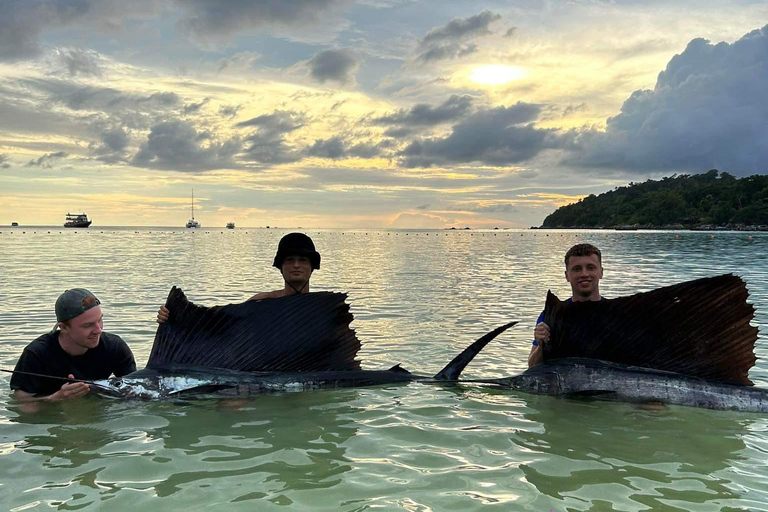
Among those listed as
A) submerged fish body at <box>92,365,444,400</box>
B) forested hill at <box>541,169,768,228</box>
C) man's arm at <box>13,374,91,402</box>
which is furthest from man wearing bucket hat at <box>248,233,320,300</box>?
forested hill at <box>541,169,768,228</box>

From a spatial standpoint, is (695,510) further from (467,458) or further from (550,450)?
(467,458)

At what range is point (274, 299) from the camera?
4621 mm

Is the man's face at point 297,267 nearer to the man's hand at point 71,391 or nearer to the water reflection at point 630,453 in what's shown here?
the man's hand at point 71,391

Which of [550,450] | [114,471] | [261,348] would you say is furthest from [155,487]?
[550,450]

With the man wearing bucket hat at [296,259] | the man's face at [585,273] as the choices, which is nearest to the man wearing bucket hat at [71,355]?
the man wearing bucket hat at [296,259]

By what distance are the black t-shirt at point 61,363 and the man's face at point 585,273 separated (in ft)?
12.1

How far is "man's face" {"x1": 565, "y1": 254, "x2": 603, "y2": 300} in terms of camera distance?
4.85 metres

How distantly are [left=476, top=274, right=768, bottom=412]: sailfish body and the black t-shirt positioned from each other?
11.1 feet

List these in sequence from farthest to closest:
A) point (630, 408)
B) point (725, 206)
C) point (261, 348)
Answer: point (725, 206)
point (261, 348)
point (630, 408)

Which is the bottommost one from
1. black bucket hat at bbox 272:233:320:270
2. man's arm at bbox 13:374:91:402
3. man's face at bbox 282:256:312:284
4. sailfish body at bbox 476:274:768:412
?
man's arm at bbox 13:374:91:402

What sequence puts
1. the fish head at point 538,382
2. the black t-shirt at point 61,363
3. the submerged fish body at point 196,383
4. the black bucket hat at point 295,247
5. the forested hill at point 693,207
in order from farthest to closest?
the forested hill at point 693,207, the black bucket hat at point 295,247, the fish head at point 538,382, the submerged fish body at point 196,383, the black t-shirt at point 61,363

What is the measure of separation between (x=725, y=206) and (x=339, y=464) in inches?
5041

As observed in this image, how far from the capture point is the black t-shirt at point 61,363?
4.33m

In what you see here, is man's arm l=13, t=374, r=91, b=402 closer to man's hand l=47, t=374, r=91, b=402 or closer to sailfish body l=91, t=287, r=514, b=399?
man's hand l=47, t=374, r=91, b=402
